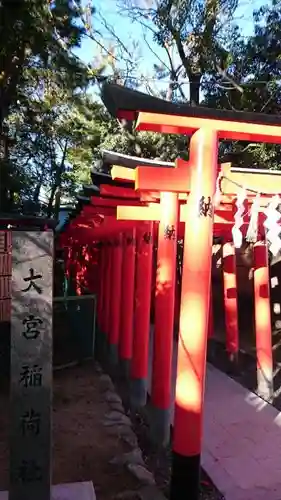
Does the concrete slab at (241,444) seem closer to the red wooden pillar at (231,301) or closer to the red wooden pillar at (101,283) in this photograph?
the red wooden pillar at (231,301)

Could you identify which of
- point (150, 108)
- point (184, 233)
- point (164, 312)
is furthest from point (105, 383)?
point (150, 108)

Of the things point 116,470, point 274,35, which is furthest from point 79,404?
point 274,35

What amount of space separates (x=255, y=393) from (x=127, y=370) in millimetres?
2127

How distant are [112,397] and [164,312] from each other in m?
2.26

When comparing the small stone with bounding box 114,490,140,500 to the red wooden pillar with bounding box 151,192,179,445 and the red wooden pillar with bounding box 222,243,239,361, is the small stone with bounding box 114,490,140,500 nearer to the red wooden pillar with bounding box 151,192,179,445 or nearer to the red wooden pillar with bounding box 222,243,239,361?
the red wooden pillar with bounding box 151,192,179,445

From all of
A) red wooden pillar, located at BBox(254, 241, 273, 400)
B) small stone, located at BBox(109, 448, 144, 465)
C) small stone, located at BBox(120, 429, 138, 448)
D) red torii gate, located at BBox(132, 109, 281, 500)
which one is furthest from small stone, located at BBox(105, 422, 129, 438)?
red wooden pillar, located at BBox(254, 241, 273, 400)

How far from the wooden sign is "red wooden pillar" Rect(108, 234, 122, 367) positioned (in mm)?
5469

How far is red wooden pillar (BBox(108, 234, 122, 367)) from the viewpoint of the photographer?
8812 mm

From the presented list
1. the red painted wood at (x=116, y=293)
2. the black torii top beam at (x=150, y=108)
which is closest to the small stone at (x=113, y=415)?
the red painted wood at (x=116, y=293)

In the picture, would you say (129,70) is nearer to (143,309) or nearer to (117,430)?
(143,309)

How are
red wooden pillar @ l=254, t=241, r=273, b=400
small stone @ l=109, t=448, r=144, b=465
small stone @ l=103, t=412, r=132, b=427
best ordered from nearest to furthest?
small stone @ l=109, t=448, r=144, b=465, small stone @ l=103, t=412, r=132, b=427, red wooden pillar @ l=254, t=241, r=273, b=400

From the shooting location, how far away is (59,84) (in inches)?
545

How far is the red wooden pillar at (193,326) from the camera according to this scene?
3768 mm

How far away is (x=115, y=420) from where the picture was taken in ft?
19.7
